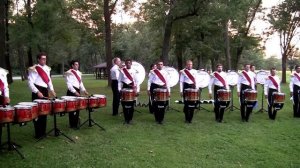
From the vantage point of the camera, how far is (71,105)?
9758mm

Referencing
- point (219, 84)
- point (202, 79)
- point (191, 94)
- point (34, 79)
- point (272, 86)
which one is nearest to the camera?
point (34, 79)

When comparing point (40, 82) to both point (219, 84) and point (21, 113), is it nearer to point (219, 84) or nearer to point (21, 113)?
point (21, 113)

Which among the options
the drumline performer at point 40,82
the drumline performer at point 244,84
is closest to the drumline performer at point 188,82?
the drumline performer at point 244,84

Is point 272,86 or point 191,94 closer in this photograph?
point 191,94

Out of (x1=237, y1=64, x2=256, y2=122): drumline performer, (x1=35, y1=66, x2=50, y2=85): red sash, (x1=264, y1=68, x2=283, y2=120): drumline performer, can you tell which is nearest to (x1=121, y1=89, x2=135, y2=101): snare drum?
(x1=35, y1=66, x2=50, y2=85): red sash

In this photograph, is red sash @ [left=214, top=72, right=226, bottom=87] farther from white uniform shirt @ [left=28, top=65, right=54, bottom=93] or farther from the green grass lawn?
white uniform shirt @ [left=28, top=65, right=54, bottom=93]

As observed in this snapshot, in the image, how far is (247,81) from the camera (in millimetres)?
13922

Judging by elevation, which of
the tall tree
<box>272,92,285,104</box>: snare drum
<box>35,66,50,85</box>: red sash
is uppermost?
the tall tree

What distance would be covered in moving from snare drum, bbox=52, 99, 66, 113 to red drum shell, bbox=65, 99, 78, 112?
120 millimetres

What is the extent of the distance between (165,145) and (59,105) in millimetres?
3006

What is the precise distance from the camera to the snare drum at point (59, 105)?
926 cm

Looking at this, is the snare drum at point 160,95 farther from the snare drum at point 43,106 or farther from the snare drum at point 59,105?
the snare drum at point 43,106

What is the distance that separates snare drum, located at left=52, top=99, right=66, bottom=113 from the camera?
9258 millimetres

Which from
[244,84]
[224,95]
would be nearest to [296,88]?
[244,84]
